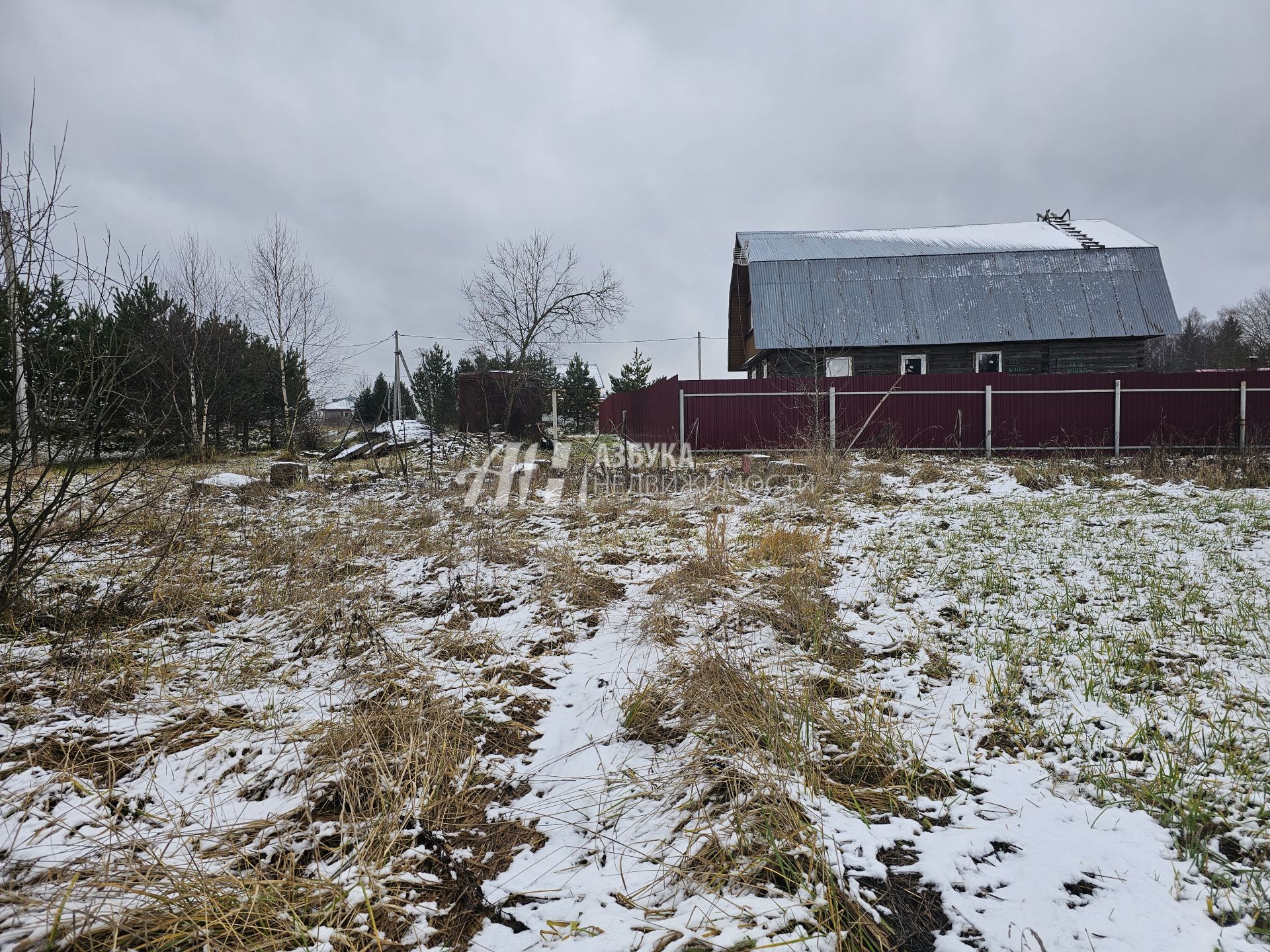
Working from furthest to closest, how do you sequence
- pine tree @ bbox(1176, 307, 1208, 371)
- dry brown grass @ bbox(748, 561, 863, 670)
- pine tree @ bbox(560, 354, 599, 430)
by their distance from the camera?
pine tree @ bbox(1176, 307, 1208, 371) → pine tree @ bbox(560, 354, 599, 430) → dry brown grass @ bbox(748, 561, 863, 670)

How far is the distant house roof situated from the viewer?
16781 millimetres

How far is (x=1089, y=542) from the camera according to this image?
16.6ft

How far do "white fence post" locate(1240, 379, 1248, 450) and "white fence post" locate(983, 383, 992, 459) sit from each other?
16.0ft

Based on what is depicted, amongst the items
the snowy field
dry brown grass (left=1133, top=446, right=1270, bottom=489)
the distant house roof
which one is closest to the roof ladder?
the distant house roof

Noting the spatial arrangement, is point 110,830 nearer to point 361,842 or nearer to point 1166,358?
point 361,842

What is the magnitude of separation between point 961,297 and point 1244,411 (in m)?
7.04

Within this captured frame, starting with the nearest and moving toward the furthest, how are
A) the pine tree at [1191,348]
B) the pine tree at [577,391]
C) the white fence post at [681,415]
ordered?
the white fence post at [681,415] < the pine tree at [577,391] < the pine tree at [1191,348]

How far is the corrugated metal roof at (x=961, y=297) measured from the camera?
55.0 ft

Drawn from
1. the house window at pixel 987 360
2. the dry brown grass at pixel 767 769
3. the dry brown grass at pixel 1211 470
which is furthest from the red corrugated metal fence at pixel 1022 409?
the dry brown grass at pixel 767 769

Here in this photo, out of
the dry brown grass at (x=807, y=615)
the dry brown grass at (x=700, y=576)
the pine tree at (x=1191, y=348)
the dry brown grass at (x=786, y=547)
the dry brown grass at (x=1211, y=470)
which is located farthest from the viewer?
the pine tree at (x=1191, y=348)

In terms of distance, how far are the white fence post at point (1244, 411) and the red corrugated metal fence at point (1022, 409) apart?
31 millimetres

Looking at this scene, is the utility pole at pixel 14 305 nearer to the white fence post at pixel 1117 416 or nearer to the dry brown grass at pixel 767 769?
the dry brown grass at pixel 767 769

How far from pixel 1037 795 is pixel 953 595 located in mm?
2160

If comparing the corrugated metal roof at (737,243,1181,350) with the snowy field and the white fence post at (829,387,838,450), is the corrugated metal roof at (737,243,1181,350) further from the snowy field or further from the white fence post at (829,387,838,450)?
the snowy field
